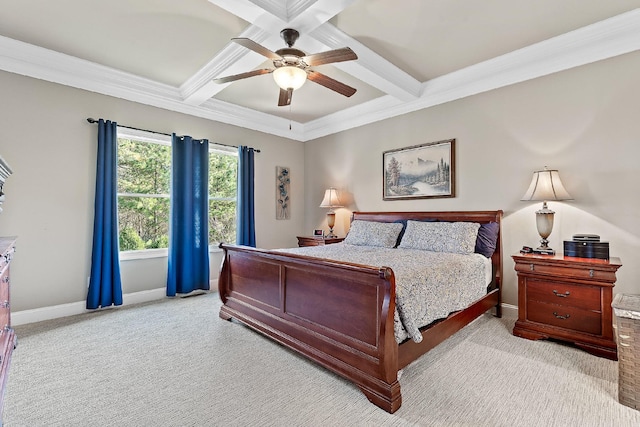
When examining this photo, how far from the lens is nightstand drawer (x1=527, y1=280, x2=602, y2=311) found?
7.97ft

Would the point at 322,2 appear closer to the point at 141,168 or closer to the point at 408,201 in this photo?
the point at 408,201

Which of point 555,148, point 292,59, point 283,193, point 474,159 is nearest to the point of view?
point 292,59

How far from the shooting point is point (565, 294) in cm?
256

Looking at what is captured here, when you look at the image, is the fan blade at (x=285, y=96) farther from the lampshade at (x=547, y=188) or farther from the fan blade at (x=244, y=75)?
the lampshade at (x=547, y=188)

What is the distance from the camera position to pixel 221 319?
326 centimetres

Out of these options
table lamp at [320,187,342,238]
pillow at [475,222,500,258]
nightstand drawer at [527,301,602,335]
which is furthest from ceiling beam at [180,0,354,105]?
nightstand drawer at [527,301,602,335]

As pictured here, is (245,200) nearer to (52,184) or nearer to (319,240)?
(319,240)

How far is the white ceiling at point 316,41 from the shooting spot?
2.48 m

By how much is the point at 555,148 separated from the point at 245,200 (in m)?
3.95

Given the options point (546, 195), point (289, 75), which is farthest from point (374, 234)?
point (289, 75)

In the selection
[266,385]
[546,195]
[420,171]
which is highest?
[420,171]

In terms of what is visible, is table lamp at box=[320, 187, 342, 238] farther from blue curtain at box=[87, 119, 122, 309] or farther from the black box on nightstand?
the black box on nightstand

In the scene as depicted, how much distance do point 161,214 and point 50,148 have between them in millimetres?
1373

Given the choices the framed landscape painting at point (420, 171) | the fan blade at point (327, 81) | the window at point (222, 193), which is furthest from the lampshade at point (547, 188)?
the window at point (222, 193)
